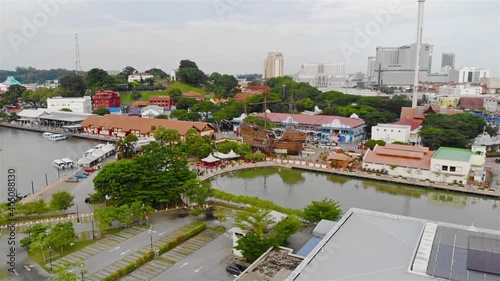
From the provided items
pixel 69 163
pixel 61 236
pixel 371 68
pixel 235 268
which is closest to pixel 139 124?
pixel 69 163

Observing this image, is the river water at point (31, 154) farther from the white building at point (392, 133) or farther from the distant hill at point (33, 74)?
the distant hill at point (33, 74)

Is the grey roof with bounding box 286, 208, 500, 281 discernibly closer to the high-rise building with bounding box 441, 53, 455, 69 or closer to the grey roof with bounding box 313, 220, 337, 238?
the grey roof with bounding box 313, 220, 337, 238

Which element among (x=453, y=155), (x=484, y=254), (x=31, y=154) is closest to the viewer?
(x=484, y=254)

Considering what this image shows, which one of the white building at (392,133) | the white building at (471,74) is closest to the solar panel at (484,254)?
the white building at (392,133)

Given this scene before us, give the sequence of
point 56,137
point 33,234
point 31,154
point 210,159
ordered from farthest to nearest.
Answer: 1. point 56,137
2. point 31,154
3. point 210,159
4. point 33,234

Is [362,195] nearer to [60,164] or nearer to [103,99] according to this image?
[60,164]

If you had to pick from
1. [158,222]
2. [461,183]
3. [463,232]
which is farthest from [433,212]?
→ [158,222]
